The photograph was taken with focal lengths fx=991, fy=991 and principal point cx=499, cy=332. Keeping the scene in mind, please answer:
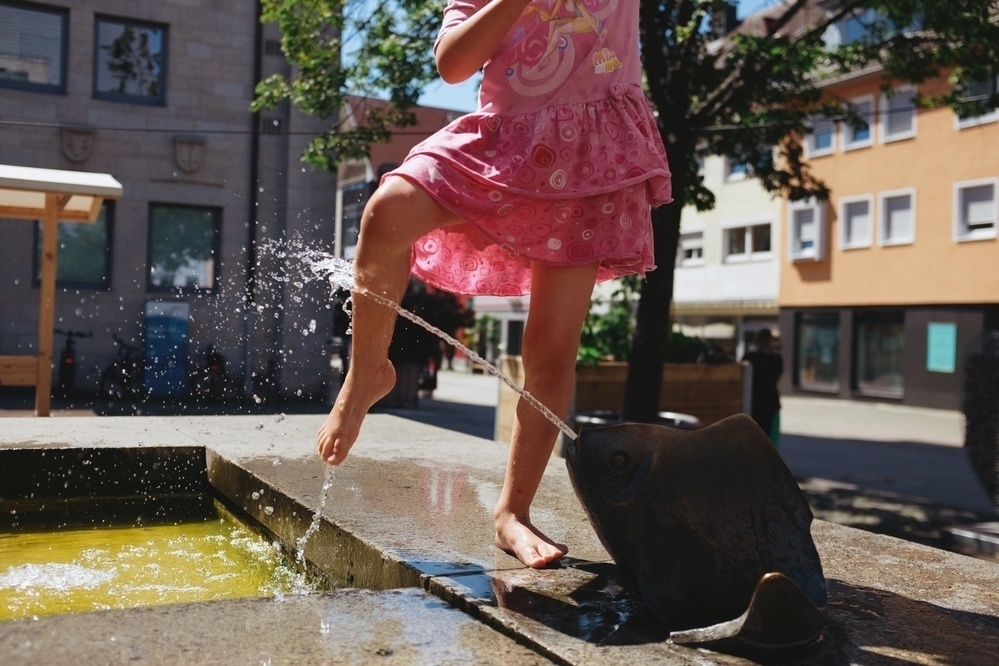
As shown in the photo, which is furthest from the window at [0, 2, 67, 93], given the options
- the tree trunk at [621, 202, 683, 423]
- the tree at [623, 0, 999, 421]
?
the tree trunk at [621, 202, 683, 423]

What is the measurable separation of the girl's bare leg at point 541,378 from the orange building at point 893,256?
2288 cm

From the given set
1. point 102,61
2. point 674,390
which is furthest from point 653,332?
point 102,61

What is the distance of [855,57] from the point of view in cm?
984

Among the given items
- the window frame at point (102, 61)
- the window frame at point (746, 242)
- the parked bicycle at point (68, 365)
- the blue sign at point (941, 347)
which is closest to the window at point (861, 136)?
the window frame at point (746, 242)

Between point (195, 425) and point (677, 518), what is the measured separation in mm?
3726

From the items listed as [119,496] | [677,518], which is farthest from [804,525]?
[119,496]

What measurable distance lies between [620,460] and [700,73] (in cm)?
844

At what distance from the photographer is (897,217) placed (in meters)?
27.0

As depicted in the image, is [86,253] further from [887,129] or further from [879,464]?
[887,129]

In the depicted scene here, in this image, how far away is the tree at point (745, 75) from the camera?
873 cm

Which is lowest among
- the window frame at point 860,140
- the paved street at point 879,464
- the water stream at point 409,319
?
the paved street at point 879,464

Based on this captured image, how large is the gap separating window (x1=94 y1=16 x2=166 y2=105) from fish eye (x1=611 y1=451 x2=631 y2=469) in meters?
16.2

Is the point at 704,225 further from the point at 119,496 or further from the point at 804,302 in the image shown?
the point at 119,496

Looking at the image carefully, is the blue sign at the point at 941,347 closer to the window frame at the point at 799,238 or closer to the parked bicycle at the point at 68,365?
the window frame at the point at 799,238
